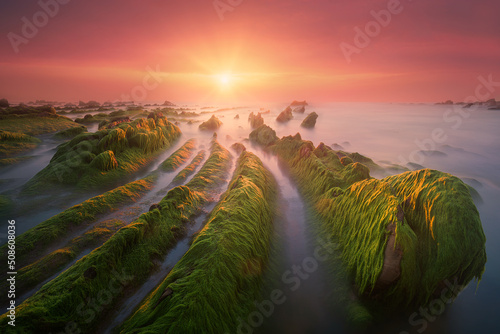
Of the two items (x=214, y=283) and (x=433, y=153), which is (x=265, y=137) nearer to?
(x=433, y=153)

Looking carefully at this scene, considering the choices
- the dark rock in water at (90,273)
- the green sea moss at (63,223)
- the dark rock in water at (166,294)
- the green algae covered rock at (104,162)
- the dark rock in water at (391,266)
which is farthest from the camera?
the green algae covered rock at (104,162)

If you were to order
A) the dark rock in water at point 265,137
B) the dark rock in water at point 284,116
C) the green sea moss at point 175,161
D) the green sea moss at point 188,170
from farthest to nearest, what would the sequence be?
the dark rock in water at point 284,116 → the dark rock in water at point 265,137 → the green sea moss at point 175,161 → the green sea moss at point 188,170

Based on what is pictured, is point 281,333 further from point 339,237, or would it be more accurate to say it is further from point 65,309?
point 65,309

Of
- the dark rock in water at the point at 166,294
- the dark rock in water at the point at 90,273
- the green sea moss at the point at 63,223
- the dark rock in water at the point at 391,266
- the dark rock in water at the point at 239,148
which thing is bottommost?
the dark rock in water at the point at 239,148

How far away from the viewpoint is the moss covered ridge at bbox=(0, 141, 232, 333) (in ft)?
12.5

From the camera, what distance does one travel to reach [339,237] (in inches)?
262

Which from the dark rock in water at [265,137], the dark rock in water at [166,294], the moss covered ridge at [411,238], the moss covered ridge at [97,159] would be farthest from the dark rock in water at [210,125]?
the dark rock in water at [166,294]

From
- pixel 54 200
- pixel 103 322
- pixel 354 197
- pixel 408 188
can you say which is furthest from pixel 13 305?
pixel 408 188

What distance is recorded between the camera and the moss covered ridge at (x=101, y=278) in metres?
3.81

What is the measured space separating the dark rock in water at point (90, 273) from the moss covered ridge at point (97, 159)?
7.07 m

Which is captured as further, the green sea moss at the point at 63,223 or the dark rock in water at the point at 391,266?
the green sea moss at the point at 63,223

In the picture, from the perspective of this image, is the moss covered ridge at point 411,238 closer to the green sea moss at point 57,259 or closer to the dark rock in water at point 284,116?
the green sea moss at point 57,259

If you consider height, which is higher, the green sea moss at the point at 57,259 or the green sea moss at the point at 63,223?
the green sea moss at the point at 63,223

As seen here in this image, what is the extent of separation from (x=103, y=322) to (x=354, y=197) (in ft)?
25.6
